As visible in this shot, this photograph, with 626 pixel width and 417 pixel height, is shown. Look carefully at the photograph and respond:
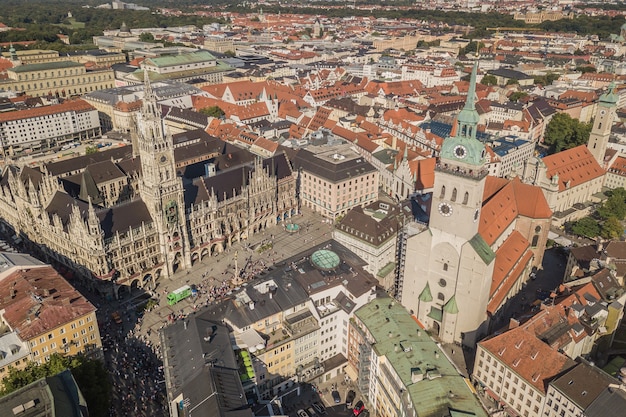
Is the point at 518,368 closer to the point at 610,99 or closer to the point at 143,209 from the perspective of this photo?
the point at 143,209

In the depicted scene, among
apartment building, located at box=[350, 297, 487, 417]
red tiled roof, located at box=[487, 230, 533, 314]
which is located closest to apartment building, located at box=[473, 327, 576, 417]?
apartment building, located at box=[350, 297, 487, 417]

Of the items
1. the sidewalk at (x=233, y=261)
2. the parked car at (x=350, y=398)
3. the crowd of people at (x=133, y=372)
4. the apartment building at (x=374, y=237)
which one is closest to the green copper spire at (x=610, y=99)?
the apartment building at (x=374, y=237)

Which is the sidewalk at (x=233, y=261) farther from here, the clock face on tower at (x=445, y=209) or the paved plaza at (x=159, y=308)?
the clock face on tower at (x=445, y=209)

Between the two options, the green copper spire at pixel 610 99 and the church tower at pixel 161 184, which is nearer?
the church tower at pixel 161 184

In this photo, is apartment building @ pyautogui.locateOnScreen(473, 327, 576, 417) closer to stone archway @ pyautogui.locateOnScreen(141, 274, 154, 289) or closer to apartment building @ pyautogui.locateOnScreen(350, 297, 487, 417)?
apartment building @ pyautogui.locateOnScreen(350, 297, 487, 417)

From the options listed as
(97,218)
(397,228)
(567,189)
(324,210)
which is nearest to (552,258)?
(567,189)

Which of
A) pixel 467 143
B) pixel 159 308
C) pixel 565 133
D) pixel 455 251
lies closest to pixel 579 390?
pixel 455 251
